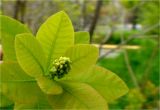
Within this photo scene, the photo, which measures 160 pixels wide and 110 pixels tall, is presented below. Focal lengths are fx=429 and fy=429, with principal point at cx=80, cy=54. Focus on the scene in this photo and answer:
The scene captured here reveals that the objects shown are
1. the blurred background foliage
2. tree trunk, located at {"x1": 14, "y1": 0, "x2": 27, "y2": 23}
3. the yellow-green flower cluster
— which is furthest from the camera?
the blurred background foliage

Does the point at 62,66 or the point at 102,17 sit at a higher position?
the point at 62,66

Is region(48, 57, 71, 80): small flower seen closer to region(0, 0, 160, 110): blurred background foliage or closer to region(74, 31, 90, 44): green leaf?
region(74, 31, 90, 44): green leaf

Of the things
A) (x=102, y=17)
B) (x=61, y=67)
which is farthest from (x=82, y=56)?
(x=102, y=17)

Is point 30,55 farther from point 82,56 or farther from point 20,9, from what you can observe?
point 20,9

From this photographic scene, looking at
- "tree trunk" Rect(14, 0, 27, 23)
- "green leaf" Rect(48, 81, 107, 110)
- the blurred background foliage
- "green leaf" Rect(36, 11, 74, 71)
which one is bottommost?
the blurred background foliage

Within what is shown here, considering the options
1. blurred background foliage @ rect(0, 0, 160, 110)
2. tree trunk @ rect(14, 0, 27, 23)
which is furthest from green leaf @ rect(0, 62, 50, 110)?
tree trunk @ rect(14, 0, 27, 23)

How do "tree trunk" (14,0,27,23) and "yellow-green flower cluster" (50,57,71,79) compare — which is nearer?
"yellow-green flower cluster" (50,57,71,79)

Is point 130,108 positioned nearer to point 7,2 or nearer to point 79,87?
point 7,2
